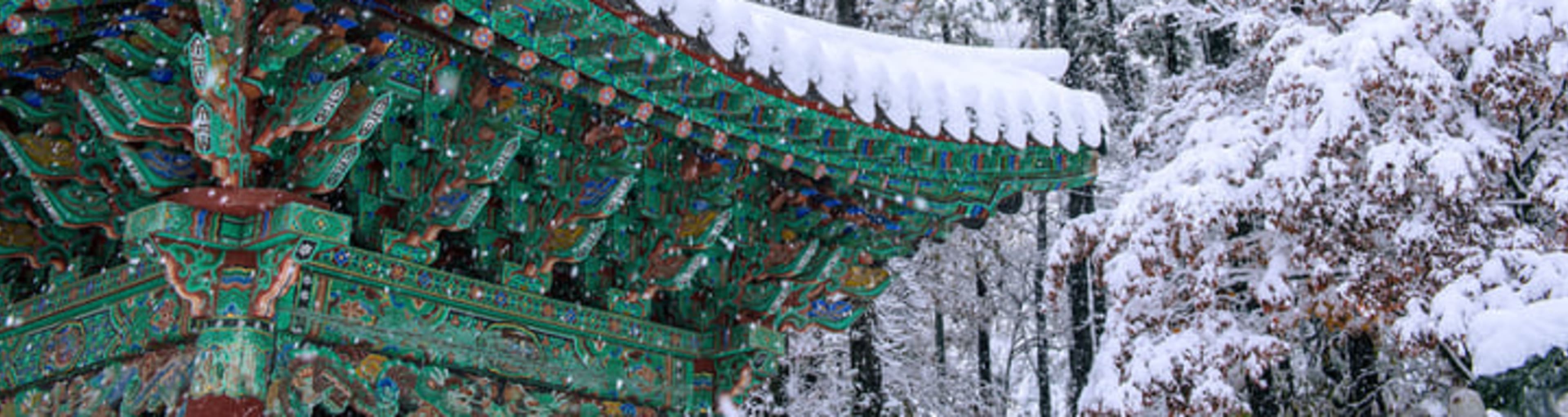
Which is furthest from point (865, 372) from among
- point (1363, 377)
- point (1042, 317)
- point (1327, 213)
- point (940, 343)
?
point (1327, 213)

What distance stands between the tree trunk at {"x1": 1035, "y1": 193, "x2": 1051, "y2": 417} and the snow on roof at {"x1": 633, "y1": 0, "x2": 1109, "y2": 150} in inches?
400

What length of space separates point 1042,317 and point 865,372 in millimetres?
3584

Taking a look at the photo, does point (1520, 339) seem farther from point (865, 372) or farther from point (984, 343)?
point (984, 343)

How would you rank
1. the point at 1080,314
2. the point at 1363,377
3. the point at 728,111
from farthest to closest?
the point at 1080,314, the point at 1363,377, the point at 728,111

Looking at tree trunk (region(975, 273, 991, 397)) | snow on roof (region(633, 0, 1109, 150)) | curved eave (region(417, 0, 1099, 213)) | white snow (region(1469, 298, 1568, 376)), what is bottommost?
white snow (region(1469, 298, 1568, 376))

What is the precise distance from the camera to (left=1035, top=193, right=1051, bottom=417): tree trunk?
15.5 m

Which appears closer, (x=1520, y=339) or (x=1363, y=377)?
(x=1520, y=339)

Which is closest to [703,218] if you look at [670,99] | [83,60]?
[670,99]

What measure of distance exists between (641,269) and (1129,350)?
17.4 feet

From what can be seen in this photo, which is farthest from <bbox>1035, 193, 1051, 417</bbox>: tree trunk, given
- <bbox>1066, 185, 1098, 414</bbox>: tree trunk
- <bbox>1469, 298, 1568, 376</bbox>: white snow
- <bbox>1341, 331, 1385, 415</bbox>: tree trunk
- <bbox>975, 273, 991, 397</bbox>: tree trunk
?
<bbox>1469, 298, 1568, 376</bbox>: white snow

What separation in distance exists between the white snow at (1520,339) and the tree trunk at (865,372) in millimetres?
10128

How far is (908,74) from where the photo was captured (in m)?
4.68

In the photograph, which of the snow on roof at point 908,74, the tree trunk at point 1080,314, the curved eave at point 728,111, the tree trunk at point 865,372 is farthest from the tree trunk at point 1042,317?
the curved eave at point 728,111

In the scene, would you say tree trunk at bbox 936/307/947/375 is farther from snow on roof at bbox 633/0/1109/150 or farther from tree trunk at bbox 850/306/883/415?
snow on roof at bbox 633/0/1109/150
